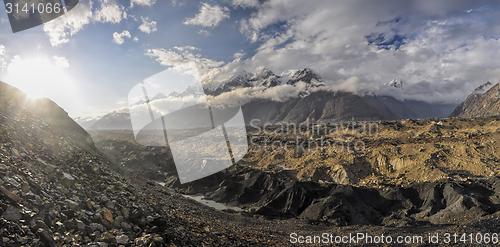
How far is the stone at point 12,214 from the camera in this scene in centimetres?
422

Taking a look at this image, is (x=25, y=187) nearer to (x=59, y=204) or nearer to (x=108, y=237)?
(x=59, y=204)

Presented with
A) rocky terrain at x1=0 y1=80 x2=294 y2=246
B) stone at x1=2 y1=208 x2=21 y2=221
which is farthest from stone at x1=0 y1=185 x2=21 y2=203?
stone at x1=2 y1=208 x2=21 y2=221

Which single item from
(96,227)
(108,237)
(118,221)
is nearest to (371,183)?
(118,221)

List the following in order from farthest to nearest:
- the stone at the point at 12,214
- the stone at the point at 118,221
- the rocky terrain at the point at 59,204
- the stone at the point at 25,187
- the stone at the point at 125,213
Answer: the stone at the point at 125,213, the stone at the point at 118,221, the stone at the point at 25,187, the rocky terrain at the point at 59,204, the stone at the point at 12,214

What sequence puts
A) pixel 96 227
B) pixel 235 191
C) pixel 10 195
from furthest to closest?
pixel 235 191 → pixel 96 227 → pixel 10 195

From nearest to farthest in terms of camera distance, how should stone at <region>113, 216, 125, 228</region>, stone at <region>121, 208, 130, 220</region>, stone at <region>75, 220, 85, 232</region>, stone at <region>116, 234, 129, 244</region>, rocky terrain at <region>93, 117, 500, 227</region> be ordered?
stone at <region>75, 220, 85, 232</region> → stone at <region>116, 234, 129, 244</region> → stone at <region>113, 216, 125, 228</region> → stone at <region>121, 208, 130, 220</region> → rocky terrain at <region>93, 117, 500, 227</region>

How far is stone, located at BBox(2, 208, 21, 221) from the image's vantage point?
13.8 ft

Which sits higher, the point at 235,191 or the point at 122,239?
the point at 122,239

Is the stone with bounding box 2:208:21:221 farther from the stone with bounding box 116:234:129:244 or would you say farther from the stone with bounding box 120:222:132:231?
the stone with bounding box 120:222:132:231

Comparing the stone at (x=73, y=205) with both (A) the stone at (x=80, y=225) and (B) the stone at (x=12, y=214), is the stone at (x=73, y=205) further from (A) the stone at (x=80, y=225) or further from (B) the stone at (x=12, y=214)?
(B) the stone at (x=12, y=214)

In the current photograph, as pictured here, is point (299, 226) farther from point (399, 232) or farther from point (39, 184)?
point (39, 184)

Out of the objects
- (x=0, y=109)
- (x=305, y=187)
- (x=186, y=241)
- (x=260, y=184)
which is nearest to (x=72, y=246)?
(x=186, y=241)

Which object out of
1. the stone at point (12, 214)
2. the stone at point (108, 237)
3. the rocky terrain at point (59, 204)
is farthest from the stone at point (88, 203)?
the stone at point (12, 214)

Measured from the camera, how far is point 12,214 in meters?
4.33
